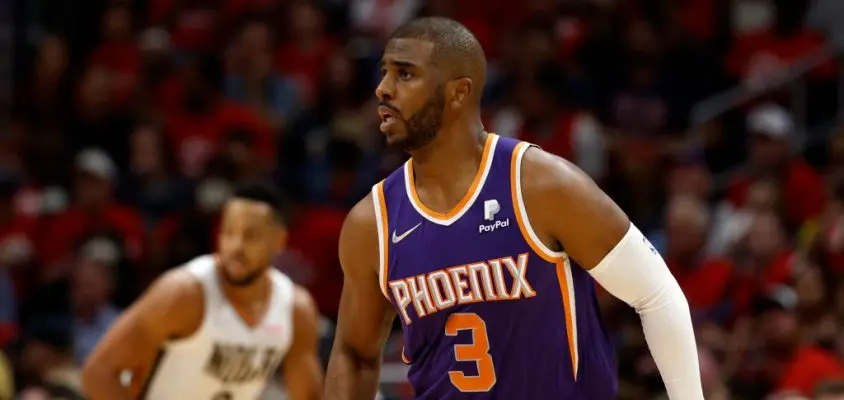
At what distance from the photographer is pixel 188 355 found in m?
6.20

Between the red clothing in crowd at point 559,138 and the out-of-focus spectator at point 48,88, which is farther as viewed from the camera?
the out-of-focus spectator at point 48,88

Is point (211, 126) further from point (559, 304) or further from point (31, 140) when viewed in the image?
point (559, 304)

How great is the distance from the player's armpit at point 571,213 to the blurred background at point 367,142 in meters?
3.89

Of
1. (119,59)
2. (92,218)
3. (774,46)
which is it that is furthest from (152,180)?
(774,46)

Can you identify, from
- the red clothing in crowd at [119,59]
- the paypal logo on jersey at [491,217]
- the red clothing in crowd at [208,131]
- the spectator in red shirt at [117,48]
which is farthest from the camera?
the spectator in red shirt at [117,48]

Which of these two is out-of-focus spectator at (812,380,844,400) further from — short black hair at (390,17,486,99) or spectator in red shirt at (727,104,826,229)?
short black hair at (390,17,486,99)

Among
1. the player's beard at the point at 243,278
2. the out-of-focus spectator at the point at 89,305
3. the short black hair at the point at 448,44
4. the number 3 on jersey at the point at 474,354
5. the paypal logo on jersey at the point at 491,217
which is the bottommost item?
the out-of-focus spectator at the point at 89,305

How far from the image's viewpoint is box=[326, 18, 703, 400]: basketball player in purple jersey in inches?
161

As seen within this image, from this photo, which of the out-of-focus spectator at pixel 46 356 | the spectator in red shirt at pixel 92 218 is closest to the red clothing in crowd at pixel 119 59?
the spectator in red shirt at pixel 92 218

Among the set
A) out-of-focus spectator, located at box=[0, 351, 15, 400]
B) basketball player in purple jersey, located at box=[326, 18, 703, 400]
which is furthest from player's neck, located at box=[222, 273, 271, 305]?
out-of-focus spectator, located at box=[0, 351, 15, 400]

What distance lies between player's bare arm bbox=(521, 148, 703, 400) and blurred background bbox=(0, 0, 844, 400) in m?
3.67

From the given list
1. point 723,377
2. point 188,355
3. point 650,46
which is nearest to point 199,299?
point 188,355

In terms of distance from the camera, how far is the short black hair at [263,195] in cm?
621

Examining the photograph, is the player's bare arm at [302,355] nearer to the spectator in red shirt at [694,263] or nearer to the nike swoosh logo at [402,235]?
the nike swoosh logo at [402,235]
